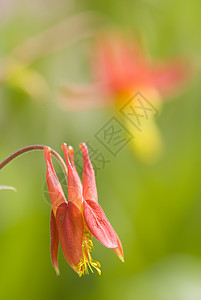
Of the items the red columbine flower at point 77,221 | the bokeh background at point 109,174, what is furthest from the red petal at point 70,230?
the bokeh background at point 109,174

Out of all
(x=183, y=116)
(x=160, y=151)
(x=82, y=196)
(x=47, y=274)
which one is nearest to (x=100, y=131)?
(x=160, y=151)

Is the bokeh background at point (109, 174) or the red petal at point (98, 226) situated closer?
the red petal at point (98, 226)

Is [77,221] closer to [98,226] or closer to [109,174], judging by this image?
[98,226]

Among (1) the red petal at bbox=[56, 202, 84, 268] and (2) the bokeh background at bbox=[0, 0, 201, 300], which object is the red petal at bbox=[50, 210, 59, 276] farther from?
(2) the bokeh background at bbox=[0, 0, 201, 300]

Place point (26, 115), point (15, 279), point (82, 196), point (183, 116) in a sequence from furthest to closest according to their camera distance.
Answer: point (183, 116)
point (26, 115)
point (15, 279)
point (82, 196)

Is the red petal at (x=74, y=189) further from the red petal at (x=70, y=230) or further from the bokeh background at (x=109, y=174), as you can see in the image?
the bokeh background at (x=109, y=174)

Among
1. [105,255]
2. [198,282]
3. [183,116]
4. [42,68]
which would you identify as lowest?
Result: [198,282]

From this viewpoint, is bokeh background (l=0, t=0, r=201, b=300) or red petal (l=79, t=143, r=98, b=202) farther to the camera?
bokeh background (l=0, t=0, r=201, b=300)

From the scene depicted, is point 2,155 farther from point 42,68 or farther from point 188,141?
point 188,141

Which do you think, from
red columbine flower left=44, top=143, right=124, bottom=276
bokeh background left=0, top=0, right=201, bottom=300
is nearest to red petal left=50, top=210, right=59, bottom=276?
red columbine flower left=44, top=143, right=124, bottom=276
